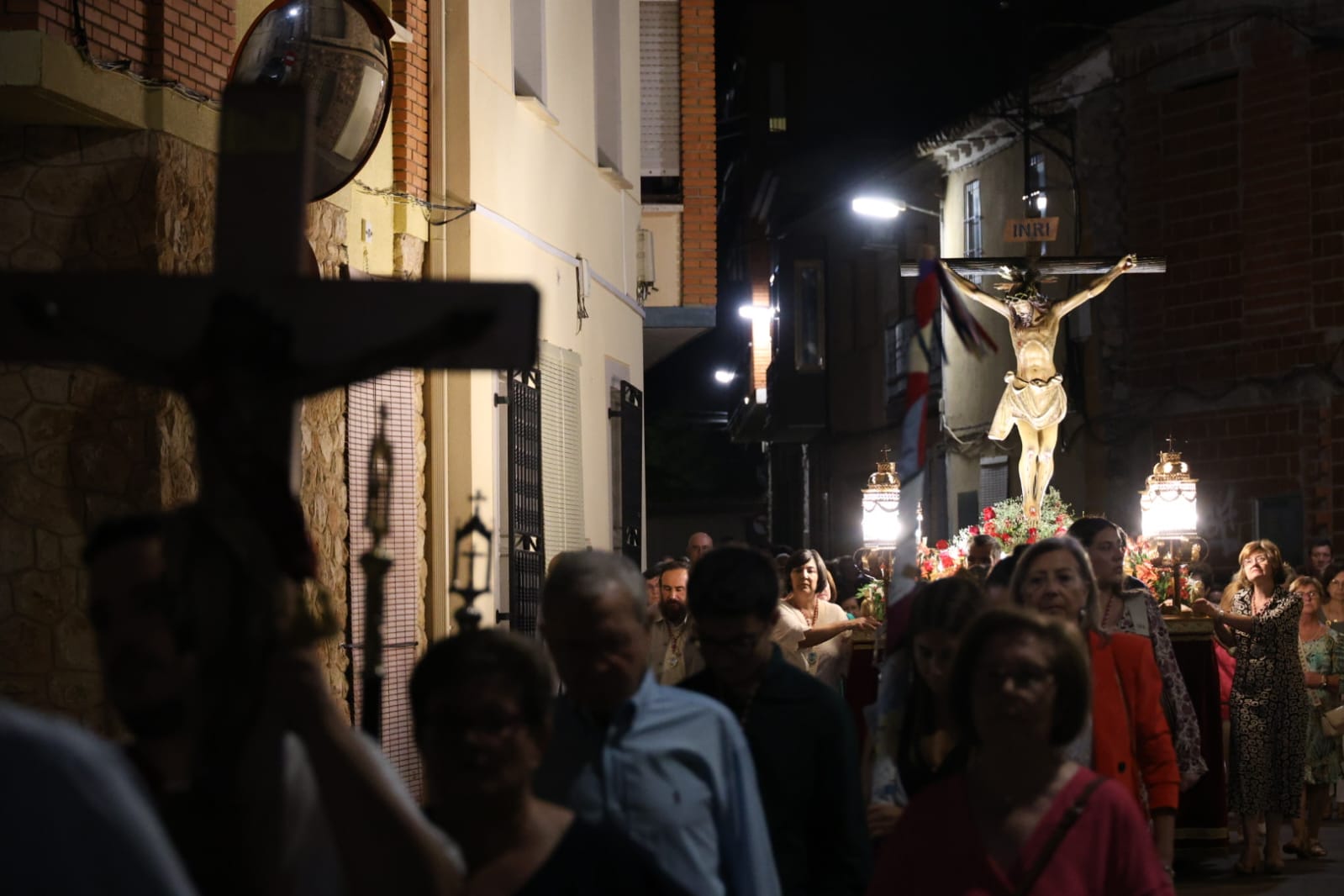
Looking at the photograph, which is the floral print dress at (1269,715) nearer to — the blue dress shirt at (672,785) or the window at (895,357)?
the blue dress shirt at (672,785)

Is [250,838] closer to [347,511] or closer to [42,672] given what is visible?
[42,672]

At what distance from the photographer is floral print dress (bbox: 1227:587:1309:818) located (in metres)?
13.0

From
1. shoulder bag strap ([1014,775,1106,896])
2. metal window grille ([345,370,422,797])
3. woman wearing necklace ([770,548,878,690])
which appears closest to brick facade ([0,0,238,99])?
metal window grille ([345,370,422,797])

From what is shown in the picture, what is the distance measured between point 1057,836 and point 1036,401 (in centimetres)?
1073

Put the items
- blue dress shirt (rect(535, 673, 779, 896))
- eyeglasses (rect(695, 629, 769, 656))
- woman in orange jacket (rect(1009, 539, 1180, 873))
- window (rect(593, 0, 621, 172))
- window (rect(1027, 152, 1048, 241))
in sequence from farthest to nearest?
window (rect(1027, 152, 1048, 241)) < window (rect(593, 0, 621, 172)) < woman in orange jacket (rect(1009, 539, 1180, 873)) < eyeglasses (rect(695, 629, 769, 656)) < blue dress shirt (rect(535, 673, 779, 896))

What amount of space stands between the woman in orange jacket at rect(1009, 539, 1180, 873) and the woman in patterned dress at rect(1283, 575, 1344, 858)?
728 centimetres

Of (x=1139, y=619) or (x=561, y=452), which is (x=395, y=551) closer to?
(x=561, y=452)

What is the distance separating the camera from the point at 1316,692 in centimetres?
1454

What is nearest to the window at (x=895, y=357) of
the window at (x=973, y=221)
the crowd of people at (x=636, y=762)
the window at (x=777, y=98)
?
the window at (x=973, y=221)

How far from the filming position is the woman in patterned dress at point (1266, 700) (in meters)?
13.0

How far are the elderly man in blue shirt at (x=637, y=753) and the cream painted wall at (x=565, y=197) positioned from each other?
890 cm

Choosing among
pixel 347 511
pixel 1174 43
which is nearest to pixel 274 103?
pixel 347 511

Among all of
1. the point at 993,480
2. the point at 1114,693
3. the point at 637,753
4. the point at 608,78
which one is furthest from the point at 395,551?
the point at 993,480

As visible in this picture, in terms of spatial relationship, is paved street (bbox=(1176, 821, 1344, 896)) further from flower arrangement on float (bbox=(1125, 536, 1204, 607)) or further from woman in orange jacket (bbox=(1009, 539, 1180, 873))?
woman in orange jacket (bbox=(1009, 539, 1180, 873))
